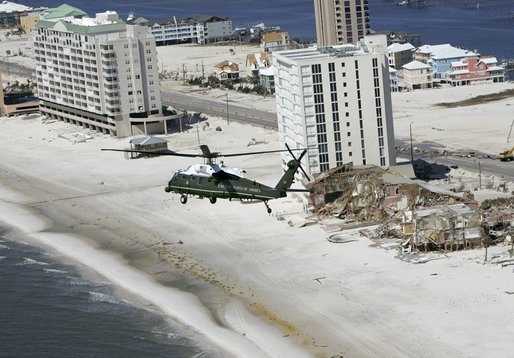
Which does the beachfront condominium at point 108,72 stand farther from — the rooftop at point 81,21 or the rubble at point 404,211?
the rubble at point 404,211

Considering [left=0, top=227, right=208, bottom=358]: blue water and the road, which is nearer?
[left=0, top=227, right=208, bottom=358]: blue water

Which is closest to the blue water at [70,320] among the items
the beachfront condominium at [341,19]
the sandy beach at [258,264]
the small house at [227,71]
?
the sandy beach at [258,264]

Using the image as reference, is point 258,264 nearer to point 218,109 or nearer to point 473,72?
point 218,109

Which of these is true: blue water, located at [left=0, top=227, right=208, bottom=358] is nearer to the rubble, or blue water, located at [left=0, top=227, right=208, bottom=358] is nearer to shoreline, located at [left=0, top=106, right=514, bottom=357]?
shoreline, located at [left=0, top=106, right=514, bottom=357]

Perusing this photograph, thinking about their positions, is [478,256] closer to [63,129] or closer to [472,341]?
[472,341]

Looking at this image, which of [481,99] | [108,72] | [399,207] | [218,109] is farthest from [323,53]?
[218,109]

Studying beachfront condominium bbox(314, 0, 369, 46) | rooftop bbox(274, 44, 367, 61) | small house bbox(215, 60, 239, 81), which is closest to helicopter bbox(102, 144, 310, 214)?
rooftop bbox(274, 44, 367, 61)

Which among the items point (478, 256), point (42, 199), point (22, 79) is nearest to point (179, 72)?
point (22, 79)
